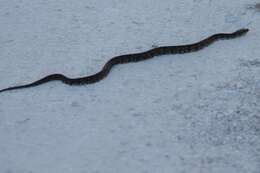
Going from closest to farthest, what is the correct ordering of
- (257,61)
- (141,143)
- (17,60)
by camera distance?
(141,143), (257,61), (17,60)

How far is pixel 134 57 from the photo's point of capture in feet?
24.1

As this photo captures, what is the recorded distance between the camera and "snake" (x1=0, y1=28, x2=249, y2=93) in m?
6.86

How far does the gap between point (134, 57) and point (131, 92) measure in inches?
38.0

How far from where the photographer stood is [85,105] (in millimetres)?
6332

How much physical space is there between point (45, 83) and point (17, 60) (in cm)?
93

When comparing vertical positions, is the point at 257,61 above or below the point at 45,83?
above

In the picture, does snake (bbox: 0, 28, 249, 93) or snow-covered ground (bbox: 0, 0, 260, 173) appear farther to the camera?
snake (bbox: 0, 28, 249, 93)

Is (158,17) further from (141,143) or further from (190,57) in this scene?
(141,143)

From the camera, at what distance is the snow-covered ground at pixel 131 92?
534cm

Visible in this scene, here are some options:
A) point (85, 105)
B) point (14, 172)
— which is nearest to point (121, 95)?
point (85, 105)

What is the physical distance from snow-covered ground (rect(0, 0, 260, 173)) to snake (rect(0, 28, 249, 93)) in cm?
10

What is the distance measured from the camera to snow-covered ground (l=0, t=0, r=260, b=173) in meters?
5.34

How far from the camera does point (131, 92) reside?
6.51 metres

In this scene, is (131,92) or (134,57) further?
(134,57)
